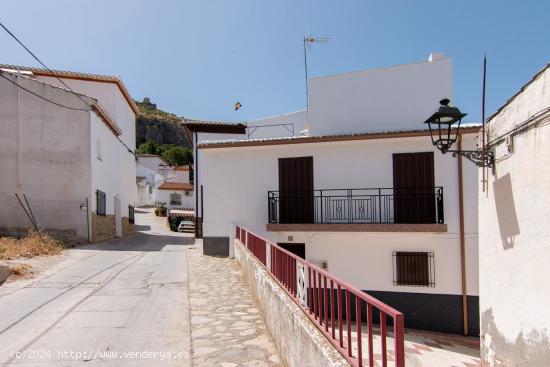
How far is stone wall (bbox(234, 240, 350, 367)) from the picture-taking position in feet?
10.3

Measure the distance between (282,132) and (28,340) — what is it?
16626mm

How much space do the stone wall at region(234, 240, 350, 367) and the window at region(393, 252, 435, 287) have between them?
6.13 meters

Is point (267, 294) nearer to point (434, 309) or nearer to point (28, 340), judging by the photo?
point (28, 340)

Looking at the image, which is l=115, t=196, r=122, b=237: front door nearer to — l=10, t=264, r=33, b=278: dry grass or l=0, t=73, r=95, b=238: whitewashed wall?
l=0, t=73, r=95, b=238: whitewashed wall

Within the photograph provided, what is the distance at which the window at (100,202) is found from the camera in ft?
56.7

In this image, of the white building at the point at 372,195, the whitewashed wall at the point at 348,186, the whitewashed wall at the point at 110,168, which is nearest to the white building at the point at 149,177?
the whitewashed wall at the point at 110,168

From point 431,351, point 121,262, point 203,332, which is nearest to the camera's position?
point 203,332

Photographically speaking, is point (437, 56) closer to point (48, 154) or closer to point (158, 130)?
point (48, 154)

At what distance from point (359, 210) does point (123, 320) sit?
790cm

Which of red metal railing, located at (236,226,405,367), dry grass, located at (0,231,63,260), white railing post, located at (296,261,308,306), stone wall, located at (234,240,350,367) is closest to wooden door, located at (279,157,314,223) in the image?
red metal railing, located at (236,226,405,367)

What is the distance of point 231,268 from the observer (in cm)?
1089

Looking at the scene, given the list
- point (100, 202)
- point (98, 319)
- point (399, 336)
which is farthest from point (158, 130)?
point (399, 336)

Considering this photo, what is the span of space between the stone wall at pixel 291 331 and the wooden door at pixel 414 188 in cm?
669

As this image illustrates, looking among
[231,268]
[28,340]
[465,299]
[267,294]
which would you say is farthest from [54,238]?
[465,299]
